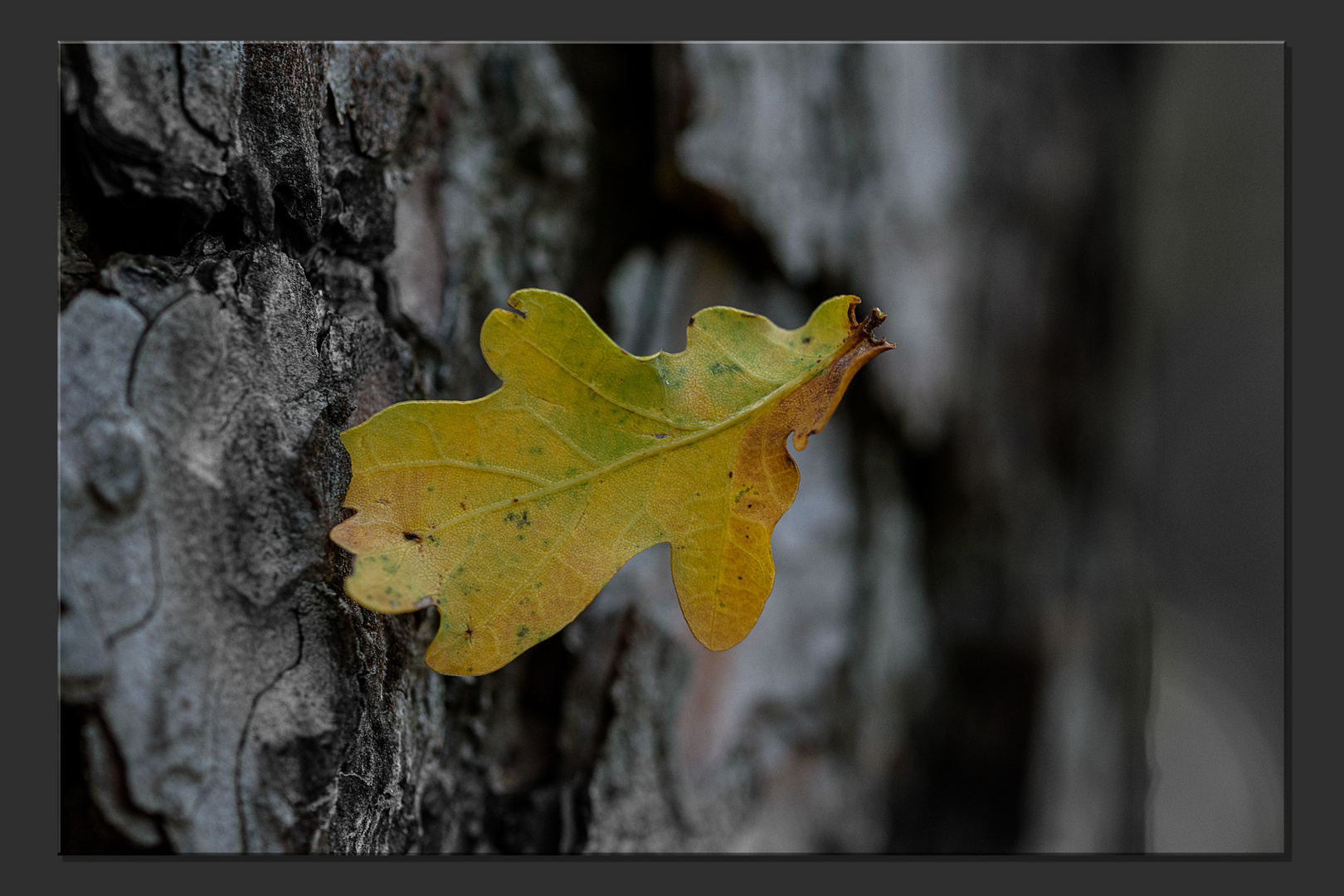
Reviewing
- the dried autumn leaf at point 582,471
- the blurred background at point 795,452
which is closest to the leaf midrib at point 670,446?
the dried autumn leaf at point 582,471

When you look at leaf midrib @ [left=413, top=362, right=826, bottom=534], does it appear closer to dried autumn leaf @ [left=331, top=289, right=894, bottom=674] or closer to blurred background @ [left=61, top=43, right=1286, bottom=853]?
dried autumn leaf @ [left=331, top=289, right=894, bottom=674]

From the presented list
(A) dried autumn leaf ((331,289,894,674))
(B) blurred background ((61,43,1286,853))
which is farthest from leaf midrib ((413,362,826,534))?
(B) blurred background ((61,43,1286,853))

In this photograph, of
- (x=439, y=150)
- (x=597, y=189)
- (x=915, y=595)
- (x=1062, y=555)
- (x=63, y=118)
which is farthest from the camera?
(x=1062, y=555)

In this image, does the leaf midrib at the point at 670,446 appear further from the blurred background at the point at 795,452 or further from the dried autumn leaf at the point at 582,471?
the blurred background at the point at 795,452

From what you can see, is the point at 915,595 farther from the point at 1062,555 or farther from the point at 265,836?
the point at 265,836

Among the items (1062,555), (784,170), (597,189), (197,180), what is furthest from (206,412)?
(1062,555)
